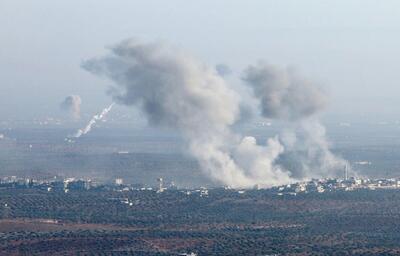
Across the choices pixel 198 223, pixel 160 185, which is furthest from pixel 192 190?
pixel 198 223

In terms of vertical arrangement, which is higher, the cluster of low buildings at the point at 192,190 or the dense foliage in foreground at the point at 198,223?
the cluster of low buildings at the point at 192,190

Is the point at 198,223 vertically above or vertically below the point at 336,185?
below

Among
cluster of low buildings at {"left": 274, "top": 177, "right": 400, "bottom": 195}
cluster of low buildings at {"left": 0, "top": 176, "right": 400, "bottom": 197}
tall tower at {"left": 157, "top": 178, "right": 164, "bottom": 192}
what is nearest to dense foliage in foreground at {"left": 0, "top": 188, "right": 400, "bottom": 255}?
cluster of low buildings at {"left": 0, "top": 176, "right": 400, "bottom": 197}

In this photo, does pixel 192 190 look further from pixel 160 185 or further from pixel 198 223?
pixel 198 223

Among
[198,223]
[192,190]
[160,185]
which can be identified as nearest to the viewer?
[198,223]

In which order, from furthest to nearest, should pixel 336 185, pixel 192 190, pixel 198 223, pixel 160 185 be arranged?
pixel 160 185
pixel 336 185
pixel 192 190
pixel 198 223

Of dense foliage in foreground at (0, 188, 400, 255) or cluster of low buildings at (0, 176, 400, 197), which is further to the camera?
cluster of low buildings at (0, 176, 400, 197)

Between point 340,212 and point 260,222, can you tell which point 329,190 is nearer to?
point 340,212

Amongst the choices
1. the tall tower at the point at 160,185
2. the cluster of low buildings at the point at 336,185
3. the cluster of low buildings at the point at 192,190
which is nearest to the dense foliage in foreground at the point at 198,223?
the cluster of low buildings at the point at 192,190

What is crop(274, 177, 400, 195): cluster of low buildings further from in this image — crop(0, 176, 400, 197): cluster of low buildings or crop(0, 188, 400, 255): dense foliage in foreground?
crop(0, 188, 400, 255): dense foliage in foreground

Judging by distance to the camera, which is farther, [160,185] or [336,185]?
[160,185]

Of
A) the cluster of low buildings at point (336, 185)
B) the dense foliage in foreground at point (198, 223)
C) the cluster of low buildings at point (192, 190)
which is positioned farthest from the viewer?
the cluster of low buildings at point (336, 185)

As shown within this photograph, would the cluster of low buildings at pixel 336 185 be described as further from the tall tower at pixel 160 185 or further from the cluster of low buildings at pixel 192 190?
the tall tower at pixel 160 185
